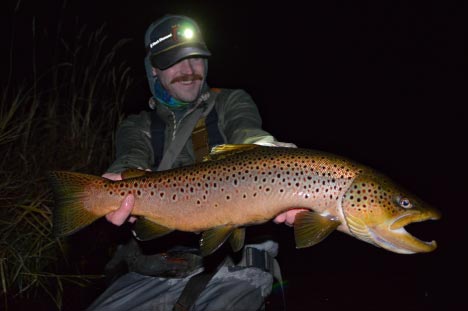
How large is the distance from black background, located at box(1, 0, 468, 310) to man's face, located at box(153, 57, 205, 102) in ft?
4.01

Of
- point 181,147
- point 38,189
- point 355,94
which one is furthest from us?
point 355,94

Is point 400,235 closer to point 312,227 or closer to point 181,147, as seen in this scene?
point 312,227

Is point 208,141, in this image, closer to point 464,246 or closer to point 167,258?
point 167,258

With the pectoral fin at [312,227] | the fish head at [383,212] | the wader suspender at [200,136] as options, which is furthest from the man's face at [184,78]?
the fish head at [383,212]

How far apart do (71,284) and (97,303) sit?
51.2 inches

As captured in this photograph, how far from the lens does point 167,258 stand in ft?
10.6

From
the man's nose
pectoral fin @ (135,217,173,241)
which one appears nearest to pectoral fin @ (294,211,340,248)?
pectoral fin @ (135,217,173,241)

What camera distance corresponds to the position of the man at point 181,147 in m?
3.03

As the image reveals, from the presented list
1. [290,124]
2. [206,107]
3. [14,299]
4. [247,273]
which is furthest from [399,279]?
[290,124]

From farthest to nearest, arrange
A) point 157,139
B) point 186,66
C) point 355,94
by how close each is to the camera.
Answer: point 355,94, point 186,66, point 157,139

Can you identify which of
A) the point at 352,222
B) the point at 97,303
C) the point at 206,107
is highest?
the point at 206,107

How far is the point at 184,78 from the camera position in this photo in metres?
3.76

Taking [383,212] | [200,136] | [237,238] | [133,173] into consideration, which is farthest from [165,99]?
[383,212]

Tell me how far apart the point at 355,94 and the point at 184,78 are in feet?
49.7
